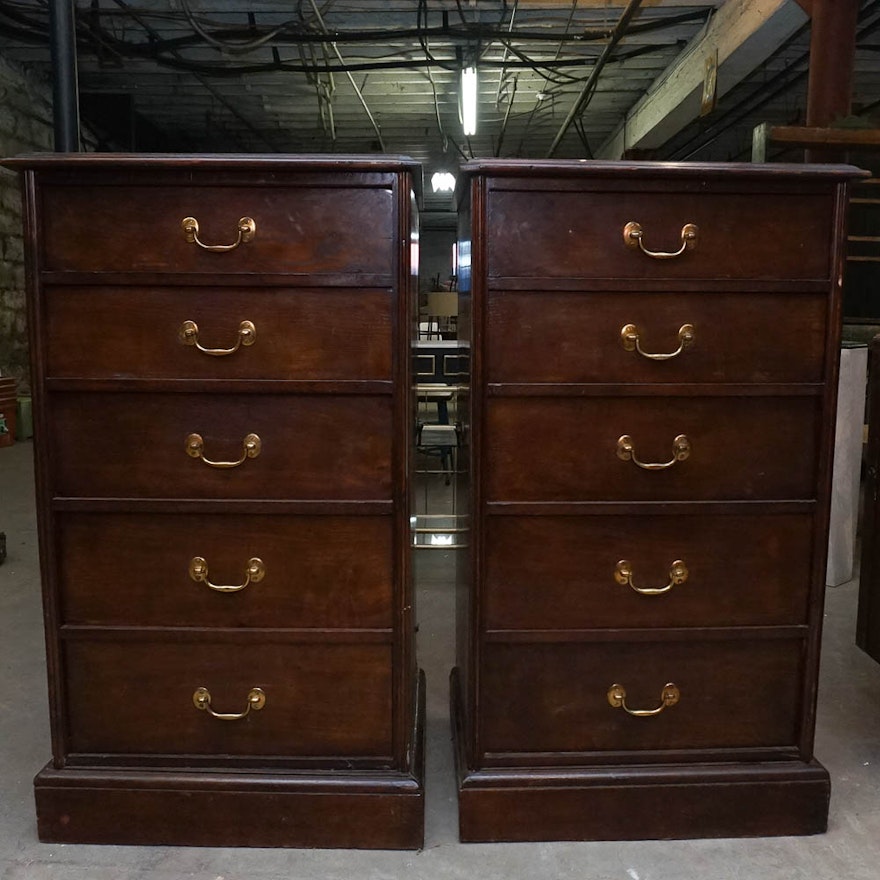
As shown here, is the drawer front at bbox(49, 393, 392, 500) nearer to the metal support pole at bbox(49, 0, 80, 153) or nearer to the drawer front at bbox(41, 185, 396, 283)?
the drawer front at bbox(41, 185, 396, 283)

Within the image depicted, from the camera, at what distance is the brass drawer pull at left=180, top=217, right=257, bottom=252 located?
3.92 ft

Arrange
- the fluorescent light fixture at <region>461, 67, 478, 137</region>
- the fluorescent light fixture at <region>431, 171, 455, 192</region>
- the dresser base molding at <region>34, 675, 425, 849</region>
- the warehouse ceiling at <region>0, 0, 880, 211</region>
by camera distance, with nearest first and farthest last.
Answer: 1. the dresser base molding at <region>34, 675, 425, 849</region>
2. the warehouse ceiling at <region>0, 0, 880, 211</region>
3. the fluorescent light fixture at <region>461, 67, 478, 137</region>
4. the fluorescent light fixture at <region>431, 171, 455, 192</region>

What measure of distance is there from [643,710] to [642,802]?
0.16 m

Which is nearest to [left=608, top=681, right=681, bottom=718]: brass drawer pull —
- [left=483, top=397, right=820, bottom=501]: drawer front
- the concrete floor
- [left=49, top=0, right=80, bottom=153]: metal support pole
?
the concrete floor

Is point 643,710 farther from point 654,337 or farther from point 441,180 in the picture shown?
point 441,180

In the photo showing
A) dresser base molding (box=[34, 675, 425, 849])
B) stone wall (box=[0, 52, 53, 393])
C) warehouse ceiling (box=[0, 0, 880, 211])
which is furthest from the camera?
stone wall (box=[0, 52, 53, 393])

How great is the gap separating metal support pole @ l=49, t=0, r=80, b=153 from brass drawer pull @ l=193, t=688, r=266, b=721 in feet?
4.92

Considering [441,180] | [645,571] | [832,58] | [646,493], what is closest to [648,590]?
[645,571]

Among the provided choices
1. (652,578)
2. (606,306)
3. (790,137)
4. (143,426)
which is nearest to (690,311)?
(606,306)

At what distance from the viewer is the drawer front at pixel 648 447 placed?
1.26 meters

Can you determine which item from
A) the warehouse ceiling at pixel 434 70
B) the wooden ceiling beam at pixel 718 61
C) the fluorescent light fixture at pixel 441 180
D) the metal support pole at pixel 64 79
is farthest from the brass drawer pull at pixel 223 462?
the fluorescent light fixture at pixel 441 180

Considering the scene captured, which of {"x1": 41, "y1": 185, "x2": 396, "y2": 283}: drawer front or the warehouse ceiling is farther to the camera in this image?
the warehouse ceiling

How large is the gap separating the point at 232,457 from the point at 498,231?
571mm

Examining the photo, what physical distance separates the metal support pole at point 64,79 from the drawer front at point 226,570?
1.26 metres
